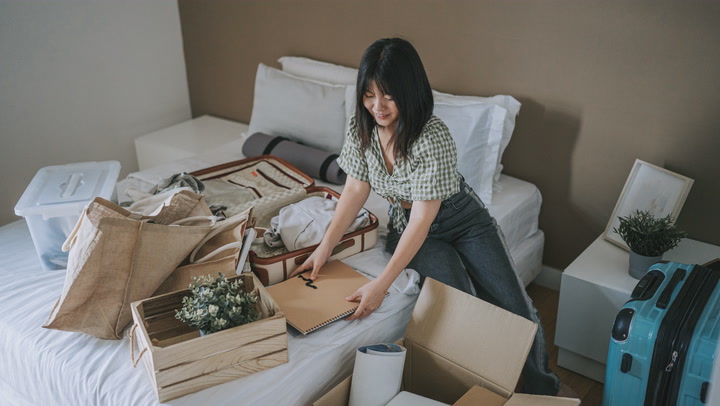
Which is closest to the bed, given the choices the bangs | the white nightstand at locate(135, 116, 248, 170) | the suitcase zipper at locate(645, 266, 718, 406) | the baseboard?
the bangs

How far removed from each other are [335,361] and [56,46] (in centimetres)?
229

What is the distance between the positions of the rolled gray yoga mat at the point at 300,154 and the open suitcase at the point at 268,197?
2.9 inches

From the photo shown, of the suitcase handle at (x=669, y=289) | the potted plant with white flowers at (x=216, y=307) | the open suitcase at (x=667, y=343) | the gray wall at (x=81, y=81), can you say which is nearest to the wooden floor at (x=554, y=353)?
Answer: the open suitcase at (x=667, y=343)

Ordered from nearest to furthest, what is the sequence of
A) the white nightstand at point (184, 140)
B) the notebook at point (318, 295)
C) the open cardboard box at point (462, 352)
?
the open cardboard box at point (462, 352) → the notebook at point (318, 295) → the white nightstand at point (184, 140)

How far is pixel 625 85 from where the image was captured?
2.07 meters

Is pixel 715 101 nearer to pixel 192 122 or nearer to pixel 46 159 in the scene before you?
pixel 192 122

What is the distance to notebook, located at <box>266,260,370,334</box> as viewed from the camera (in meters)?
1.55

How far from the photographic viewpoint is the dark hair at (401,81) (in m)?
1.46

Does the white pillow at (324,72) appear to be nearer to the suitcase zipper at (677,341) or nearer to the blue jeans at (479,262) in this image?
the blue jeans at (479,262)

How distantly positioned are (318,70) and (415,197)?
1378mm

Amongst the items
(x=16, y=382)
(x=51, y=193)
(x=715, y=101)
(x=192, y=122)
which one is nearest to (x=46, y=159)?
(x=192, y=122)

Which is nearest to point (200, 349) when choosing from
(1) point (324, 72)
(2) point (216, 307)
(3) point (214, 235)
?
(2) point (216, 307)

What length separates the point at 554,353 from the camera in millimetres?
2141

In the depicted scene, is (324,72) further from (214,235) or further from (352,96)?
(214,235)
